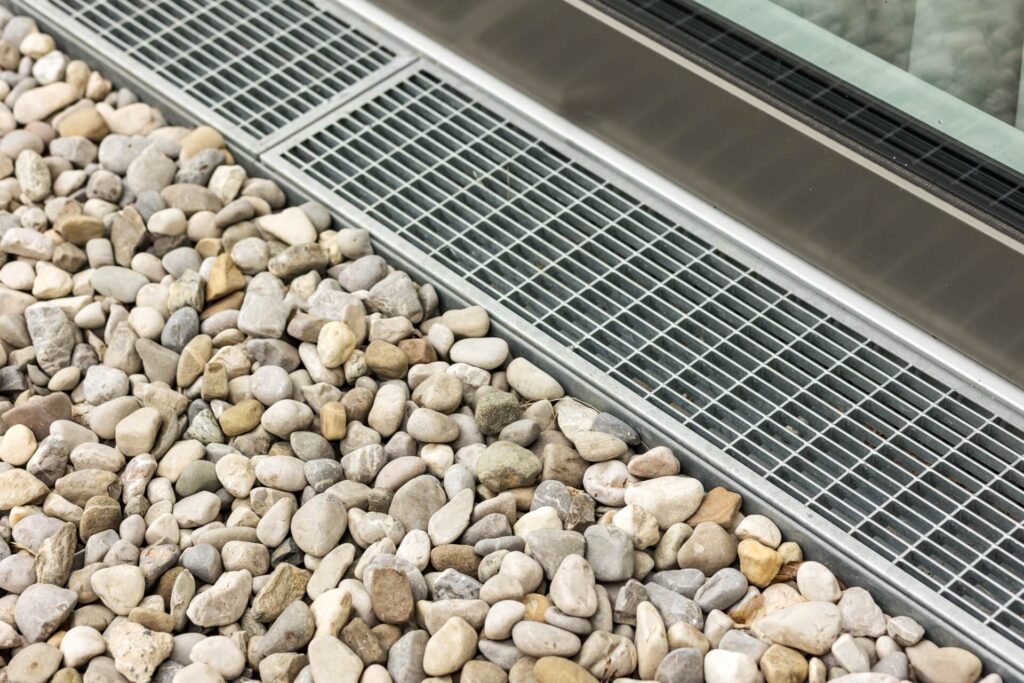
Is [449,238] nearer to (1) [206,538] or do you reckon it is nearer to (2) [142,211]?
(2) [142,211]

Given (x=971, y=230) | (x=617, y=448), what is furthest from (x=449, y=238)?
(x=971, y=230)

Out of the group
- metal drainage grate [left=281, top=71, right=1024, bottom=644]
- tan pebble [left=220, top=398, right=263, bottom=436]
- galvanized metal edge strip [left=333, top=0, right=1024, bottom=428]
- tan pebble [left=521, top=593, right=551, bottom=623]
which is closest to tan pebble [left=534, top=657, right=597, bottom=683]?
tan pebble [left=521, top=593, right=551, bottom=623]

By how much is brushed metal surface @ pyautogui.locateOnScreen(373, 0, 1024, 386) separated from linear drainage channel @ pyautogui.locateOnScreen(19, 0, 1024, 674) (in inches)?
3.4

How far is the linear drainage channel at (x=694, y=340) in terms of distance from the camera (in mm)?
1836

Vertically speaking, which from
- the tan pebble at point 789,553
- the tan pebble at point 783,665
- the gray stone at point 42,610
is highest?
the tan pebble at point 783,665

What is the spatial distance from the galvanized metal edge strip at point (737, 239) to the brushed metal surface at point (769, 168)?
0.7 inches

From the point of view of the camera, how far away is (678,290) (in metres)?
2.16

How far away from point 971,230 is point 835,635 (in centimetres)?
63

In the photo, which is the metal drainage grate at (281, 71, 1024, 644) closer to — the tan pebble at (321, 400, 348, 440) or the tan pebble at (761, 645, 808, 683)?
the tan pebble at (761, 645, 808, 683)

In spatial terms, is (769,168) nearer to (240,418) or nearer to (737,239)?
(737,239)

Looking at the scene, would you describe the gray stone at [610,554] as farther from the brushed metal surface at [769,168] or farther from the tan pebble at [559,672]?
the brushed metal surface at [769,168]

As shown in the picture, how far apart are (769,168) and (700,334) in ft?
1.00

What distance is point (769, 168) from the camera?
217 cm

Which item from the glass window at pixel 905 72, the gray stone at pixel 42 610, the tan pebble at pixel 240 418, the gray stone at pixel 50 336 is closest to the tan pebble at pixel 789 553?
the glass window at pixel 905 72
